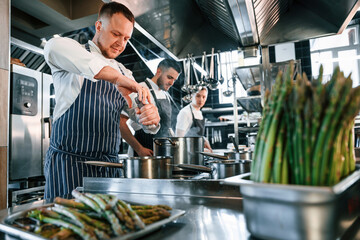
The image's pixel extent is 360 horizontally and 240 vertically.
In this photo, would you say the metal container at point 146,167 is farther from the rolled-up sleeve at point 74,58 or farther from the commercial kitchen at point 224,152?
the rolled-up sleeve at point 74,58

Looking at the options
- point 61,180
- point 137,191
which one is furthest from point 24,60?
point 137,191

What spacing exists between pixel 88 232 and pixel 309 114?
17.2 inches

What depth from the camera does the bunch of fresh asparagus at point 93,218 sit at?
49 centimetres

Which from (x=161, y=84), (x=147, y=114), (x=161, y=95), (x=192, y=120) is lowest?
(x=147, y=114)

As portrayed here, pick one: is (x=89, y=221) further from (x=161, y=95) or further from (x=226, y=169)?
(x=161, y=95)

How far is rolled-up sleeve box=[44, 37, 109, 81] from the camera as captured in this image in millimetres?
1152

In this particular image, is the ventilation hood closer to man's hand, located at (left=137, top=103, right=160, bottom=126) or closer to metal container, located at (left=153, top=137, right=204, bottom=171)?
man's hand, located at (left=137, top=103, right=160, bottom=126)

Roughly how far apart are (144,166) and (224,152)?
796 millimetres

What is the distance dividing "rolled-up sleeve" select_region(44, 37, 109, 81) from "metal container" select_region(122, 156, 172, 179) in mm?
422

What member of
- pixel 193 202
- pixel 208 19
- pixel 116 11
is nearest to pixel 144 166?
pixel 193 202

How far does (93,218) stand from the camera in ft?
1.81

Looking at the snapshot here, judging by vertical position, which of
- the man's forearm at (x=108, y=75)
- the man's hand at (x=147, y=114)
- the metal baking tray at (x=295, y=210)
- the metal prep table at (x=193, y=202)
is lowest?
the metal prep table at (x=193, y=202)

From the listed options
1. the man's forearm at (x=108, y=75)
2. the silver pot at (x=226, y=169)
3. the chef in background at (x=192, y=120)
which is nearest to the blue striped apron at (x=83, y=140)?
the man's forearm at (x=108, y=75)

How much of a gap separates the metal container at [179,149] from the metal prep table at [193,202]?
0.48 meters
